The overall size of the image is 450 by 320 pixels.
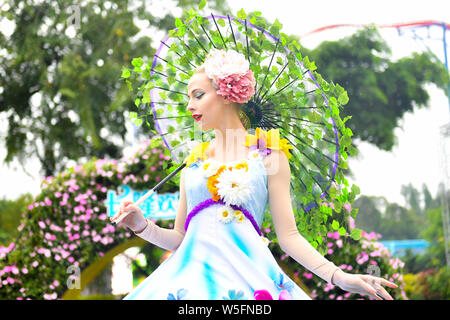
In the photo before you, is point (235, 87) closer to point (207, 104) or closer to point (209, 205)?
point (207, 104)

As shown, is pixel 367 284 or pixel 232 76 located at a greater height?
pixel 232 76

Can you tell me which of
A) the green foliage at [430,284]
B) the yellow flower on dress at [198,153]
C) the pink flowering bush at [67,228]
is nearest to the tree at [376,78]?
the green foliage at [430,284]

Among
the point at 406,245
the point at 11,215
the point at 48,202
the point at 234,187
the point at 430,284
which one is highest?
the point at 11,215

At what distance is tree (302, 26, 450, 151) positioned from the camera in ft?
40.3

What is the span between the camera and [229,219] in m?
2.06

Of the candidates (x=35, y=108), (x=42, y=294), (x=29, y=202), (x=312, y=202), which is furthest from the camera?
(x=35, y=108)

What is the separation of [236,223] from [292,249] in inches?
9.1

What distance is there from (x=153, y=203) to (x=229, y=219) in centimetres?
390

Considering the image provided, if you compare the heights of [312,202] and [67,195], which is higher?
[67,195]

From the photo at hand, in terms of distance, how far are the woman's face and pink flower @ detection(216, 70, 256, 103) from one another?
0.05 m

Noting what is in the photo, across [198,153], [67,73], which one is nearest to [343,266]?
[198,153]

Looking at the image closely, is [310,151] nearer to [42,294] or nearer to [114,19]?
[42,294]
